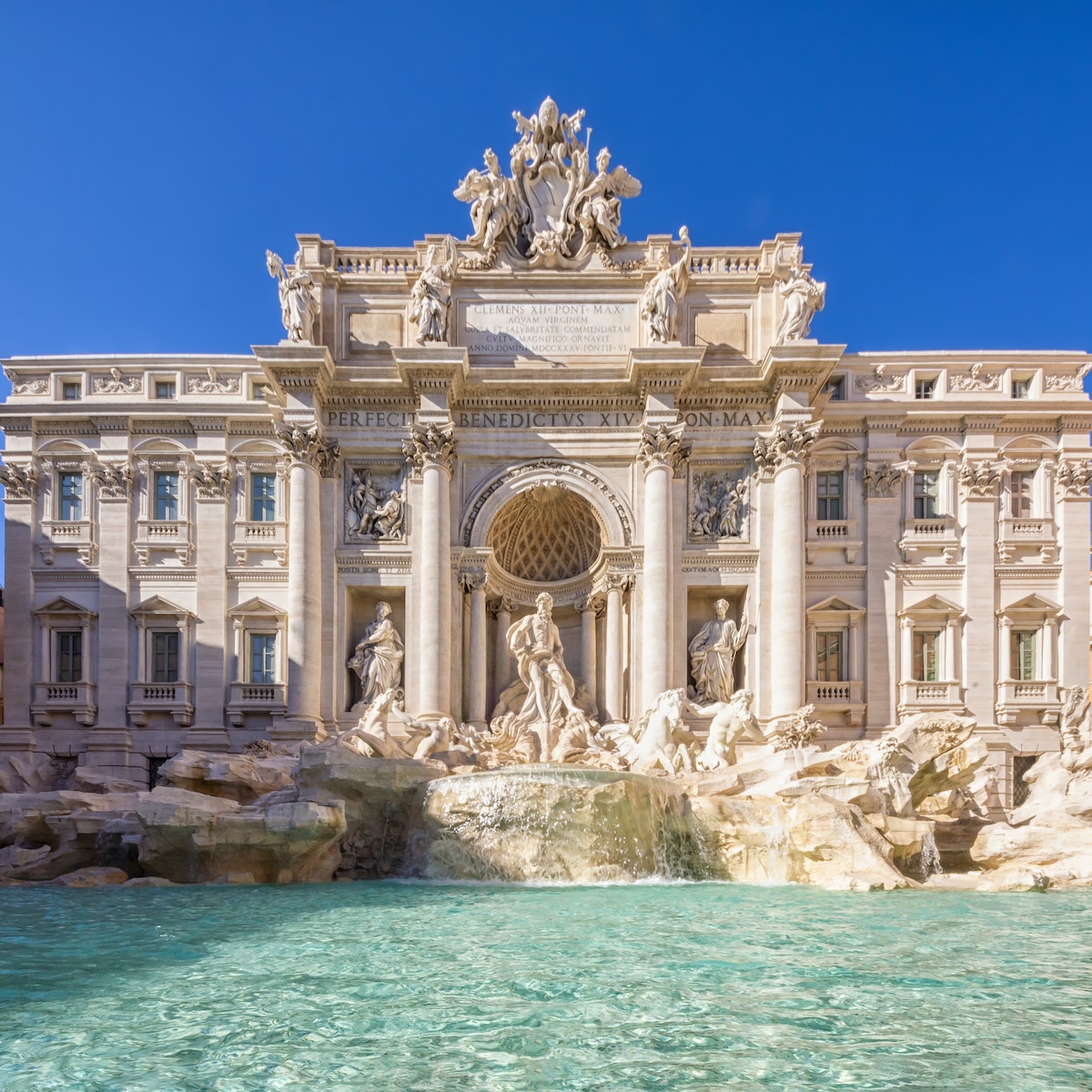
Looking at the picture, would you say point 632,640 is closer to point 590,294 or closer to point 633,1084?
point 590,294

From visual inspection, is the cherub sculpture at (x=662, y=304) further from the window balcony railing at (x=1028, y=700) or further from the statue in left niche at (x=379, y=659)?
the window balcony railing at (x=1028, y=700)

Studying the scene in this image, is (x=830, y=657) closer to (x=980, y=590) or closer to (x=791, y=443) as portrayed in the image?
(x=980, y=590)

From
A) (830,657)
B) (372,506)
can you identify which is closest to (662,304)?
(372,506)

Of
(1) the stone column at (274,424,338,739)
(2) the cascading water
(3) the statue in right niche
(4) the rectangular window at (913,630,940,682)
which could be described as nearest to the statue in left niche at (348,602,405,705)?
(1) the stone column at (274,424,338,739)

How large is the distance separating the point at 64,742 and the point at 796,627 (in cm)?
1844

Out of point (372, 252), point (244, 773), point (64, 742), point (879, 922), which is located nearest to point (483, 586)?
point (244, 773)

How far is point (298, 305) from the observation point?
75.7 ft

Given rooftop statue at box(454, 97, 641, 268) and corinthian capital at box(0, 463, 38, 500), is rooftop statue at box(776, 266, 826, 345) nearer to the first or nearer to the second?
rooftop statue at box(454, 97, 641, 268)

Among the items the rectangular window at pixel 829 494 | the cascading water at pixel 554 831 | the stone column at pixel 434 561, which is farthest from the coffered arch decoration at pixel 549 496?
the cascading water at pixel 554 831

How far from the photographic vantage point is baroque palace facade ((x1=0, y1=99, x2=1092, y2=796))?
23.0 m

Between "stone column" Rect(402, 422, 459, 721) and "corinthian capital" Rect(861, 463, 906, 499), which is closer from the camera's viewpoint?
"stone column" Rect(402, 422, 459, 721)

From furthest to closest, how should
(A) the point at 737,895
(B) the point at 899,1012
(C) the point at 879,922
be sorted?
(A) the point at 737,895 < (C) the point at 879,922 < (B) the point at 899,1012

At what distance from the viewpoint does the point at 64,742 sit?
23516 mm

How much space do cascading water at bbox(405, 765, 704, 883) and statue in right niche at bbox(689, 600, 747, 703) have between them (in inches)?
303
